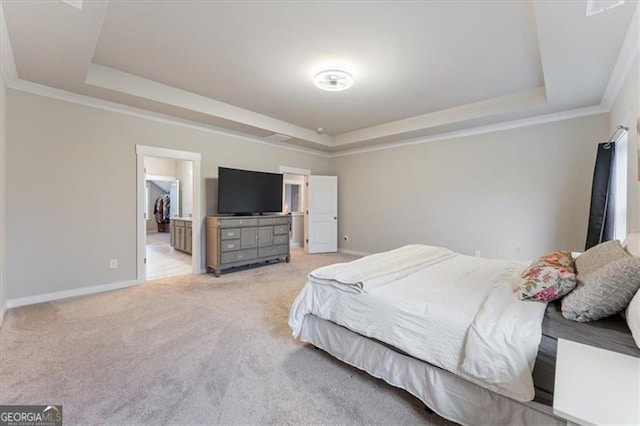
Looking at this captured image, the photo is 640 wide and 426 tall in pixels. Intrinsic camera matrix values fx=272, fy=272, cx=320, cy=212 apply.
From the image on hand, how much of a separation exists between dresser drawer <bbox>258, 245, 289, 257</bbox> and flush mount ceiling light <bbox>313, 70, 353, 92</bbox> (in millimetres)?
2998

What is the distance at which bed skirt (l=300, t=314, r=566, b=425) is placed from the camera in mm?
1284

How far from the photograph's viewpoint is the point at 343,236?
6.62 meters

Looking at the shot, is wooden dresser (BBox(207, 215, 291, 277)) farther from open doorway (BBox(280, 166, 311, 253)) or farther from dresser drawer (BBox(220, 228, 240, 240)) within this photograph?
open doorway (BBox(280, 166, 311, 253))

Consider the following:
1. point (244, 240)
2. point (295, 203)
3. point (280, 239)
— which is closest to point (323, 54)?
point (244, 240)

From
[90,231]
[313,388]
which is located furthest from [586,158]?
[90,231]

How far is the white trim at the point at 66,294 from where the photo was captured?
304cm

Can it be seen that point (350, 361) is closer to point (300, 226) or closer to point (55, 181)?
point (55, 181)

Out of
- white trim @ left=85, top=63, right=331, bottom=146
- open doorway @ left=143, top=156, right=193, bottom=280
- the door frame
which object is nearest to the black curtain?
white trim @ left=85, top=63, right=331, bottom=146

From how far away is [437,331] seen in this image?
4.83 ft

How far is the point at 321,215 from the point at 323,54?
158 inches

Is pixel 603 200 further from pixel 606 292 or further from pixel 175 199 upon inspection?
pixel 175 199

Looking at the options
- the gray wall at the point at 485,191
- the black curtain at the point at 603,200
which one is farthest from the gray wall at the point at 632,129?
the gray wall at the point at 485,191

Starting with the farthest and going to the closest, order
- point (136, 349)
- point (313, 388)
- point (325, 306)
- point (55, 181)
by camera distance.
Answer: point (55, 181) < point (136, 349) < point (325, 306) < point (313, 388)

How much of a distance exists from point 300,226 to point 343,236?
144 cm
